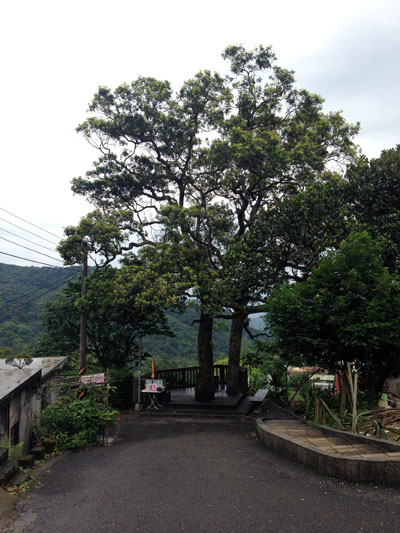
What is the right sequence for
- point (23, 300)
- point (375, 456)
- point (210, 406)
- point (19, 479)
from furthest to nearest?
point (23, 300) < point (210, 406) < point (19, 479) < point (375, 456)

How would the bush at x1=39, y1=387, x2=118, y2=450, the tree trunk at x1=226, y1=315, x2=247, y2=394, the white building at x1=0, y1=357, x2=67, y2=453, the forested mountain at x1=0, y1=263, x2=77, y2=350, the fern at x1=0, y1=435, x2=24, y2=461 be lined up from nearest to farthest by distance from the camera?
the fern at x1=0, y1=435, x2=24, y2=461
the white building at x1=0, y1=357, x2=67, y2=453
the bush at x1=39, y1=387, x2=118, y2=450
the tree trunk at x1=226, y1=315, x2=247, y2=394
the forested mountain at x1=0, y1=263, x2=77, y2=350

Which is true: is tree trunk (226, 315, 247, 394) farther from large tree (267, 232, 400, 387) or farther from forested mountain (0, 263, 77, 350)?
forested mountain (0, 263, 77, 350)

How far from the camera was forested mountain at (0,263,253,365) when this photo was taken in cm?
3550

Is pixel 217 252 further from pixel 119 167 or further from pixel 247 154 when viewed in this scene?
pixel 119 167

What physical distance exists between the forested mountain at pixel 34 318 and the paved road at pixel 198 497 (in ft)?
75.2

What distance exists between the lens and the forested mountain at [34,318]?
3550 cm

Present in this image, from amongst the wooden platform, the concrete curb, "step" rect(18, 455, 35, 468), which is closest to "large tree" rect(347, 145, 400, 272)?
the concrete curb

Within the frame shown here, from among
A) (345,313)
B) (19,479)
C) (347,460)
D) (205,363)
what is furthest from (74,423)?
(205,363)

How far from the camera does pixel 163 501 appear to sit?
22.5ft

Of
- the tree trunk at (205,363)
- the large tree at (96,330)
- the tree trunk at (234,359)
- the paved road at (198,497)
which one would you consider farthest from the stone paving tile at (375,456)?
the large tree at (96,330)

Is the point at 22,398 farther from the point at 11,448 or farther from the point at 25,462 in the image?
the point at 25,462

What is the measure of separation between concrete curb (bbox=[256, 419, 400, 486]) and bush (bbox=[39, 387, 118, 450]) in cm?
476

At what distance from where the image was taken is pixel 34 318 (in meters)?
39.7

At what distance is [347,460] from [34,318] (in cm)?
3723
